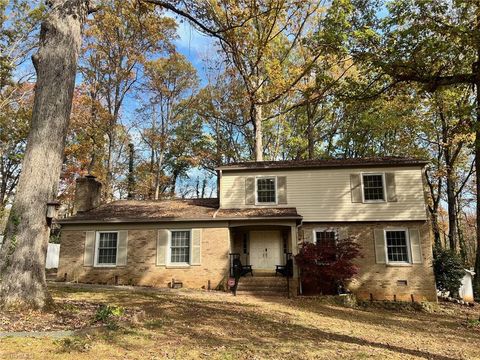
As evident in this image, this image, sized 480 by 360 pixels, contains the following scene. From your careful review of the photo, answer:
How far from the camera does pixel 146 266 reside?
53.7 ft

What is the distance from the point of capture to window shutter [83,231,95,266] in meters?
16.6

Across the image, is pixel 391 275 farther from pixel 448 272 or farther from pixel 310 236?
pixel 310 236

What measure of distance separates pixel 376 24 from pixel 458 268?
36.0 feet

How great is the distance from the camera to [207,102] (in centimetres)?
2812

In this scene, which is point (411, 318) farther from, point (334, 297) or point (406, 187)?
point (406, 187)

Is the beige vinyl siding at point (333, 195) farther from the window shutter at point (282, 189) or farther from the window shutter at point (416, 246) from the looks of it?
the window shutter at point (416, 246)

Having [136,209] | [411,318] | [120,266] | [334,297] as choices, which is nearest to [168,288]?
[120,266]

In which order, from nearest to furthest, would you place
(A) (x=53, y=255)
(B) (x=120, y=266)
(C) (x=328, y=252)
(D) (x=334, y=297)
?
(D) (x=334, y=297) → (C) (x=328, y=252) → (B) (x=120, y=266) → (A) (x=53, y=255)

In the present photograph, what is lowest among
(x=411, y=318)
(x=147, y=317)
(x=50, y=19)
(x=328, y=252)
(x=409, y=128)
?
(x=411, y=318)

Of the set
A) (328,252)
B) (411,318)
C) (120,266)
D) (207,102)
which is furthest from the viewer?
(207,102)

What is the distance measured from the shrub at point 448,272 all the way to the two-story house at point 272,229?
107 cm

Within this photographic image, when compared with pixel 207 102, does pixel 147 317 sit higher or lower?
lower

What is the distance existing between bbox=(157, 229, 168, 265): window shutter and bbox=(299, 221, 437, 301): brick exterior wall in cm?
781

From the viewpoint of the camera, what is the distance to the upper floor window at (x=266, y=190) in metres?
17.5
